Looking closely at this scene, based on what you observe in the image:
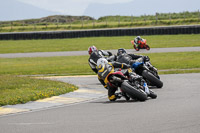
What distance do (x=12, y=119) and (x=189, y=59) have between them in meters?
17.0

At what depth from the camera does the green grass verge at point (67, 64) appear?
22.5m

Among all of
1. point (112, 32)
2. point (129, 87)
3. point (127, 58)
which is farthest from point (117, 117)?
point (112, 32)

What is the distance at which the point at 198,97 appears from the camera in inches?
451

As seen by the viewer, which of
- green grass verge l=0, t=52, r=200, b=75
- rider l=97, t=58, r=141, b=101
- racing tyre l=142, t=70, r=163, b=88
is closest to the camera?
rider l=97, t=58, r=141, b=101

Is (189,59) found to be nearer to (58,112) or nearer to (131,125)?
(58,112)

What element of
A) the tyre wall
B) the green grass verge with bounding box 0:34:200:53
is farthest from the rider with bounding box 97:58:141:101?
the tyre wall

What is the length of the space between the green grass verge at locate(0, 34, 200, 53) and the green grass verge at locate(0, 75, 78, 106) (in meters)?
19.3

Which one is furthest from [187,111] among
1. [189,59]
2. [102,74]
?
[189,59]

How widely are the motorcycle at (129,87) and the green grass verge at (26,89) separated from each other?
219cm

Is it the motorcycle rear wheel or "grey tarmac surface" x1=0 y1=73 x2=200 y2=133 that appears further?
Result: the motorcycle rear wheel

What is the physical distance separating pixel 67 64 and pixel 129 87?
15193 millimetres

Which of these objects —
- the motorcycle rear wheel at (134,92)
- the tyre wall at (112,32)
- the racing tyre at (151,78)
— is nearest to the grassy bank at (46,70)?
the racing tyre at (151,78)

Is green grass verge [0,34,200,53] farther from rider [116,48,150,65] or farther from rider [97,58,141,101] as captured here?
rider [97,58,141,101]

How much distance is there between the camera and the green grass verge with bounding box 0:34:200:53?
35.6 metres
